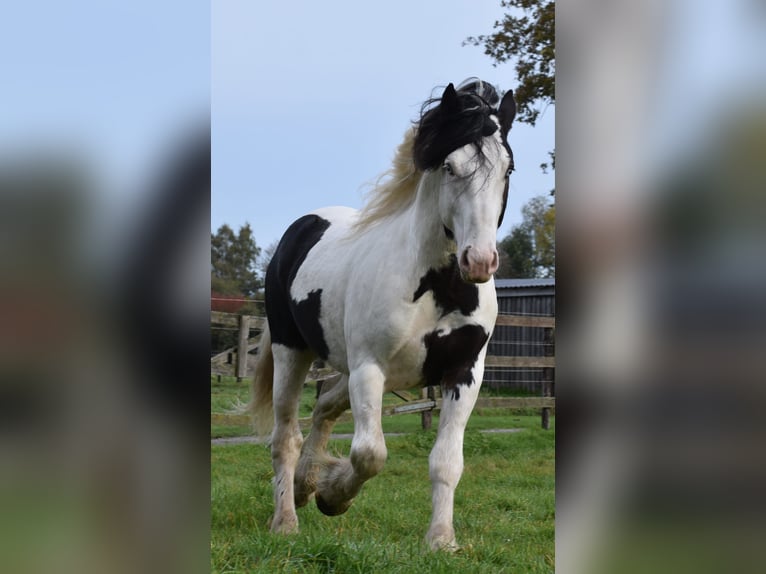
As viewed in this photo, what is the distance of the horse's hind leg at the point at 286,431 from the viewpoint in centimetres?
444

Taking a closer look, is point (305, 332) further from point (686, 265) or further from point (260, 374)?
point (686, 265)

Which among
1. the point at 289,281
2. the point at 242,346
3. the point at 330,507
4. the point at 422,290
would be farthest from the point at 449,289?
the point at 242,346

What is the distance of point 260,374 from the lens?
219 inches

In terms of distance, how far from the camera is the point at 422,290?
3.60 m

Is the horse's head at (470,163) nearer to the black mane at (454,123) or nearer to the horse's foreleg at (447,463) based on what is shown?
the black mane at (454,123)

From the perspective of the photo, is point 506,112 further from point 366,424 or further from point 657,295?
point 657,295

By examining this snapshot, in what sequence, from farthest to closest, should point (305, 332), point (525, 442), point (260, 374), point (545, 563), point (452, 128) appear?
point (525, 442)
point (260, 374)
point (305, 332)
point (452, 128)
point (545, 563)

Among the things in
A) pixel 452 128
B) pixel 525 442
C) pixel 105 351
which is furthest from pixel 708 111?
pixel 525 442

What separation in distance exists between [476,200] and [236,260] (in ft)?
80.3

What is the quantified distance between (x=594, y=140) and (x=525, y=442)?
9160 millimetres

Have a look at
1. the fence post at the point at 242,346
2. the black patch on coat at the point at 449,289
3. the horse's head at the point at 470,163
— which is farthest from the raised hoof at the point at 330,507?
the fence post at the point at 242,346

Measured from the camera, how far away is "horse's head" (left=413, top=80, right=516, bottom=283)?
2994mm

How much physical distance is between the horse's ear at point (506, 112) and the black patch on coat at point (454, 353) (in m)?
0.98

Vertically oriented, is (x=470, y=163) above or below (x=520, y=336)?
above
